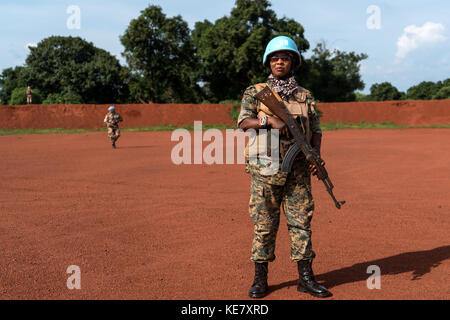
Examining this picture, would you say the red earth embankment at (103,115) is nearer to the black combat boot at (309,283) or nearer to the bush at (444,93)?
the bush at (444,93)

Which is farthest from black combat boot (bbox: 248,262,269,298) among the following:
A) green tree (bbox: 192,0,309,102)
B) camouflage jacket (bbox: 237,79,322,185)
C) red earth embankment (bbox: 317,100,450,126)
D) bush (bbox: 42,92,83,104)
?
bush (bbox: 42,92,83,104)

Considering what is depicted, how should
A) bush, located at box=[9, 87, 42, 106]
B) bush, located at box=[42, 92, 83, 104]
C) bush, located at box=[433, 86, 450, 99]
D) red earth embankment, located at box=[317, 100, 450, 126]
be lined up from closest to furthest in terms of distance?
1. red earth embankment, located at box=[317, 100, 450, 126]
2. bush, located at box=[42, 92, 83, 104]
3. bush, located at box=[9, 87, 42, 106]
4. bush, located at box=[433, 86, 450, 99]

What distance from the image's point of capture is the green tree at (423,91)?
61.4m

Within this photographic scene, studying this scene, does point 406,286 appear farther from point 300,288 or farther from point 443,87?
point 443,87

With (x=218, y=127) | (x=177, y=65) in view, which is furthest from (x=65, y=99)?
(x=218, y=127)

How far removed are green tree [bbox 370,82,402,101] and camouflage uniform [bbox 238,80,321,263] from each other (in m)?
62.5

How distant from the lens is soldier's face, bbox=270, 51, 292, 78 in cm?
364

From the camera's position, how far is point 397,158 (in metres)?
13.5

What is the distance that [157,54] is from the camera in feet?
152

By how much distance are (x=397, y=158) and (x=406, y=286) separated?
10.2 meters

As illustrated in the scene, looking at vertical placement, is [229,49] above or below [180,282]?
above

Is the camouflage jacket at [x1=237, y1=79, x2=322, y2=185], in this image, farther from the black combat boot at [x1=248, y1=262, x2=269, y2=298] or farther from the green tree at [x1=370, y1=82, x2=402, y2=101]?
the green tree at [x1=370, y1=82, x2=402, y2=101]

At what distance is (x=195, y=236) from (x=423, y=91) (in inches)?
2529
